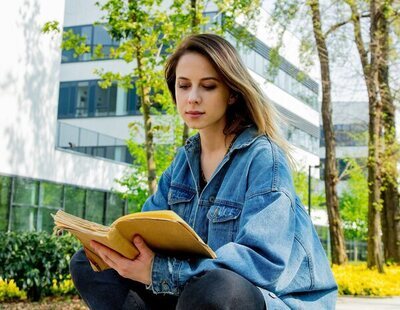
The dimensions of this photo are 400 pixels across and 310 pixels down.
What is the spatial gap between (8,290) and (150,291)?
23.3 feet

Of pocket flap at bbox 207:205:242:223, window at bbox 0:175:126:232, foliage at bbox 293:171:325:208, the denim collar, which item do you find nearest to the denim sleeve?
pocket flap at bbox 207:205:242:223

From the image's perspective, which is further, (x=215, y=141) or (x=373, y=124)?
(x=373, y=124)

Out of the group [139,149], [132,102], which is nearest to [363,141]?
[139,149]

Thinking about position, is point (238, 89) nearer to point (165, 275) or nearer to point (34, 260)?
point (165, 275)

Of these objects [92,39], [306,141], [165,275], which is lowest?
[165,275]

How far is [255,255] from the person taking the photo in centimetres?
225

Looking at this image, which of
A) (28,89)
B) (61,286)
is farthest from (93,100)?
(61,286)

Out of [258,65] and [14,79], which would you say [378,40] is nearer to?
[14,79]

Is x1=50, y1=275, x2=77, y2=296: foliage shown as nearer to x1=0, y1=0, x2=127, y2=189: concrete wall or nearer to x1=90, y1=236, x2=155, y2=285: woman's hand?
x1=90, y1=236, x2=155, y2=285: woman's hand

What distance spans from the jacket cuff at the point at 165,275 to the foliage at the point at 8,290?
7390mm

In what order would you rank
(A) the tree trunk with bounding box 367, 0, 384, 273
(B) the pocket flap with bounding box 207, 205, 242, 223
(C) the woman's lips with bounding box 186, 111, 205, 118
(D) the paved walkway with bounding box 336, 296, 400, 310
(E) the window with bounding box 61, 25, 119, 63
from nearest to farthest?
(B) the pocket flap with bounding box 207, 205, 242, 223, (C) the woman's lips with bounding box 186, 111, 205, 118, (D) the paved walkway with bounding box 336, 296, 400, 310, (A) the tree trunk with bounding box 367, 0, 384, 273, (E) the window with bounding box 61, 25, 119, 63

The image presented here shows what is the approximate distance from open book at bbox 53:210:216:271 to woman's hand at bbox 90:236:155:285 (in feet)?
0.07

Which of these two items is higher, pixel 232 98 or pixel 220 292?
pixel 232 98

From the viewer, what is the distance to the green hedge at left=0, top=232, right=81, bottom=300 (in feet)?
30.7
